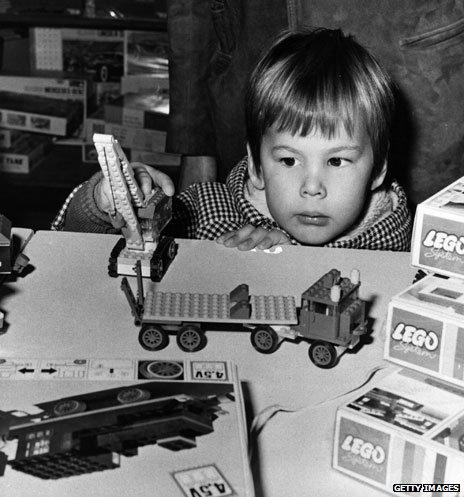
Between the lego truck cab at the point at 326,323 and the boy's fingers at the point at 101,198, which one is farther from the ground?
the boy's fingers at the point at 101,198

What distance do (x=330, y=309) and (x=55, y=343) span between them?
11.9 inches

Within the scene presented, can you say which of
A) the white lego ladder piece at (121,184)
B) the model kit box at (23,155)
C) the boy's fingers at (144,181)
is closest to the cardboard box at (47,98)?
the model kit box at (23,155)

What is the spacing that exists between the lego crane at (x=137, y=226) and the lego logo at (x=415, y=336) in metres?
0.39

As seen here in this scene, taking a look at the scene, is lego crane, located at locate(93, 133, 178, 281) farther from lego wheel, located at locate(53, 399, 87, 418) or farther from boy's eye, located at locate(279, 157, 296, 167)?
lego wheel, located at locate(53, 399, 87, 418)

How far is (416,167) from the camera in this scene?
5.46 ft

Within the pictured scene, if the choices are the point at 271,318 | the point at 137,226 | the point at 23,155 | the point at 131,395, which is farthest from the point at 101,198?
the point at 23,155

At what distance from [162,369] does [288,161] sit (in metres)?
0.51

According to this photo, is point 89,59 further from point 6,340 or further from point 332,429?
point 332,429

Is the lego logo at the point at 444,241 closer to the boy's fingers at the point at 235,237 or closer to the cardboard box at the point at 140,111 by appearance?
the boy's fingers at the point at 235,237

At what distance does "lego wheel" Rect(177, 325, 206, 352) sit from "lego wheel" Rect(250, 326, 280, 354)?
59 millimetres

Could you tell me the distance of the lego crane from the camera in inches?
41.6

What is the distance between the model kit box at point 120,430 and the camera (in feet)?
2.29

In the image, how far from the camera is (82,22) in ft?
8.33

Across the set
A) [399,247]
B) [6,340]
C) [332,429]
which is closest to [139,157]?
[399,247]
